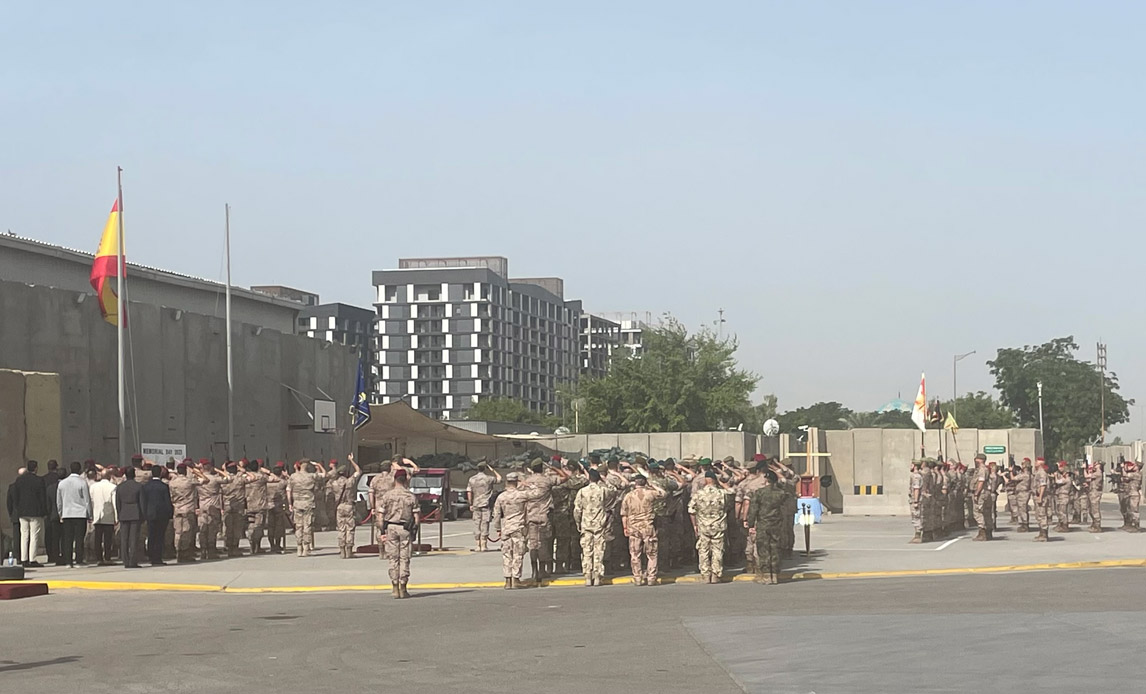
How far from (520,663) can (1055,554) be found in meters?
16.8

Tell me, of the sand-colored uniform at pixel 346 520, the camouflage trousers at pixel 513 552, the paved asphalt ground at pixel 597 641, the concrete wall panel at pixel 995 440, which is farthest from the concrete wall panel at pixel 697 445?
the paved asphalt ground at pixel 597 641

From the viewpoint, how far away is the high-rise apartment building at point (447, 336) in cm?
17812

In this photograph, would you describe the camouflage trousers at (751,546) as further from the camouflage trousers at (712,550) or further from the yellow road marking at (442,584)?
the camouflage trousers at (712,550)

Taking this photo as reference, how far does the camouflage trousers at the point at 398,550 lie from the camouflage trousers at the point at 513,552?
1.95 m

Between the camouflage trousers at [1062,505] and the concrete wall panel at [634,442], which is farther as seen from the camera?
the concrete wall panel at [634,442]

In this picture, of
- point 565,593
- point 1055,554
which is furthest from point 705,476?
point 1055,554

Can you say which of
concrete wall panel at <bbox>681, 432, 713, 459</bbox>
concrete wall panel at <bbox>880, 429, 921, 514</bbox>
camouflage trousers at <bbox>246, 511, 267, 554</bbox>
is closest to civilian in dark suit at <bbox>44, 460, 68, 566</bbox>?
camouflage trousers at <bbox>246, 511, 267, 554</bbox>

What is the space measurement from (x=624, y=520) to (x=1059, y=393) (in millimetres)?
115881

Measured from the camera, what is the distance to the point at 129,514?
955 inches

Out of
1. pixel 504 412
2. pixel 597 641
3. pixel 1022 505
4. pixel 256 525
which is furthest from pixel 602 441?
pixel 504 412

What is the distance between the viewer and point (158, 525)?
82.3 ft

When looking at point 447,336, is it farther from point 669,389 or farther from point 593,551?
point 593,551

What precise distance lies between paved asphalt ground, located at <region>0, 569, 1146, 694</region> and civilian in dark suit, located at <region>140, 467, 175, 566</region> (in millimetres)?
4261

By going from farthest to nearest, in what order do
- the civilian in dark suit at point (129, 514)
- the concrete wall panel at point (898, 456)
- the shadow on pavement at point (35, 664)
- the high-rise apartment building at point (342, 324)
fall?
1. the high-rise apartment building at point (342, 324)
2. the concrete wall panel at point (898, 456)
3. the civilian in dark suit at point (129, 514)
4. the shadow on pavement at point (35, 664)
